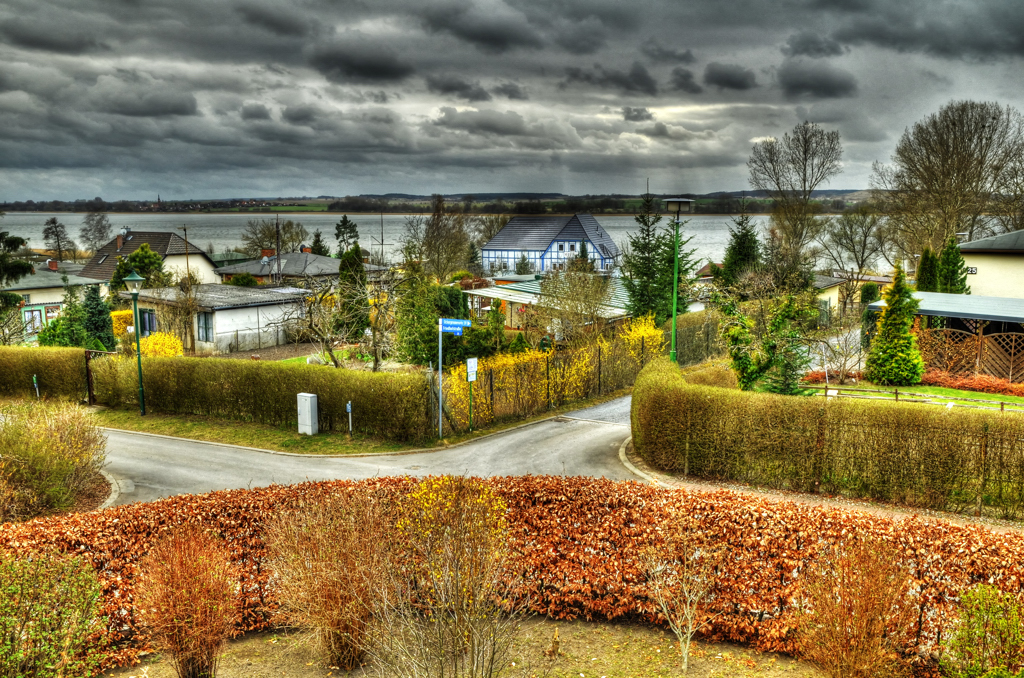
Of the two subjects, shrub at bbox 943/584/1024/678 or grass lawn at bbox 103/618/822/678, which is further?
grass lawn at bbox 103/618/822/678

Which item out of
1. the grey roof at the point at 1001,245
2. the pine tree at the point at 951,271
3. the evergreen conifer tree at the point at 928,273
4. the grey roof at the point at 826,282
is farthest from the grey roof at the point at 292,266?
the grey roof at the point at 1001,245

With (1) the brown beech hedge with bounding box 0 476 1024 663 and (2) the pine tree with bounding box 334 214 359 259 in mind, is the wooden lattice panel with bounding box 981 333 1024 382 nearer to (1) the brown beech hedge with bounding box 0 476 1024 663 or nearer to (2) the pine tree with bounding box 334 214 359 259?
(1) the brown beech hedge with bounding box 0 476 1024 663

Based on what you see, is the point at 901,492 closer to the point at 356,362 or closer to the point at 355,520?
the point at 355,520

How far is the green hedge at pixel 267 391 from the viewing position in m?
19.5

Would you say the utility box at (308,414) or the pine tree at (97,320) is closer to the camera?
the utility box at (308,414)

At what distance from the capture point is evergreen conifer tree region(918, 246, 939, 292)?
1420 inches

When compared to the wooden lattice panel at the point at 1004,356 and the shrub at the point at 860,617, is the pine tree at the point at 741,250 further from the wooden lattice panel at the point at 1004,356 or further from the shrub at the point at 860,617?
the shrub at the point at 860,617

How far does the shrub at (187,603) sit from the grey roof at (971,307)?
2617 cm

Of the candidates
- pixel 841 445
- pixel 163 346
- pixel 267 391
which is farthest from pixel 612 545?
pixel 163 346

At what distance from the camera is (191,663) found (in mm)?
7672

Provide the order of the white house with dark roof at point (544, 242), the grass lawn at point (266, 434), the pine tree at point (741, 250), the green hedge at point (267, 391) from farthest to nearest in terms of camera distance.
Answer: the white house with dark roof at point (544, 242), the pine tree at point (741, 250), the green hedge at point (267, 391), the grass lawn at point (266, 434)

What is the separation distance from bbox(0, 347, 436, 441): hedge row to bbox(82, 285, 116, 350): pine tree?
906 cm

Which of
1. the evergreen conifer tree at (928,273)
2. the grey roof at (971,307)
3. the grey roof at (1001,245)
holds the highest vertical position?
the grey roof at (1001,245)

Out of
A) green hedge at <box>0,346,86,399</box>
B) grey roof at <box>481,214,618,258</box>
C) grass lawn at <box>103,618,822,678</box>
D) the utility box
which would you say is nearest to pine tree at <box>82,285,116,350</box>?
green hedge at <box>0,346,86,399</box>
